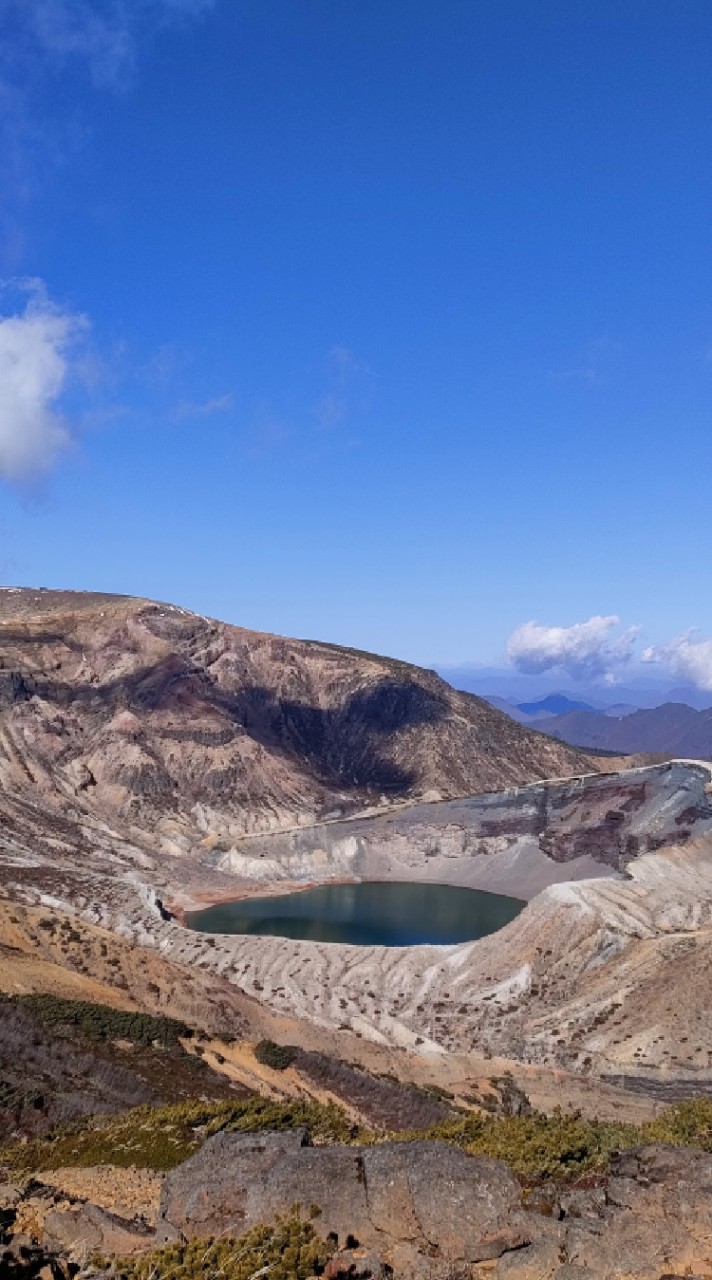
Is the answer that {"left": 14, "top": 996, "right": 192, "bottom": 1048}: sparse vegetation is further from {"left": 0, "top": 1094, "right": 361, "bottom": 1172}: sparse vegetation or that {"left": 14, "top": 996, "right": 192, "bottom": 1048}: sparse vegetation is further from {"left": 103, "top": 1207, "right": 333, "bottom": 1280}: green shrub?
{"left": 103, "top": 1207, "right": 333, "bottom": 1280}: green shrub

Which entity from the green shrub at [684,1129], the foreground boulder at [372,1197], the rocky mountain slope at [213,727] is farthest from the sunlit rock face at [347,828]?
the foreground boulder at [372,1197]

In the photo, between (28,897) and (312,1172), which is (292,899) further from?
(312,1172)

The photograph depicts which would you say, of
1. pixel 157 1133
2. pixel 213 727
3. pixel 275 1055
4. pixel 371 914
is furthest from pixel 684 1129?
pixel 213 727

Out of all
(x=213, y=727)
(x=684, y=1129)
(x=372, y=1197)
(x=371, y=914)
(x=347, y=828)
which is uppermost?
(x=213, y=727)

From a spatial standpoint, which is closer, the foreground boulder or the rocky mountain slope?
the foreground boulder

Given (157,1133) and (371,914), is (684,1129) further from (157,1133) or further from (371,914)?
(371,914)

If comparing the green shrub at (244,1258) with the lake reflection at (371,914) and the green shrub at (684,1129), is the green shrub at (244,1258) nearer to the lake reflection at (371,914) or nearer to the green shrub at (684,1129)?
the green shrub at (684,1129)

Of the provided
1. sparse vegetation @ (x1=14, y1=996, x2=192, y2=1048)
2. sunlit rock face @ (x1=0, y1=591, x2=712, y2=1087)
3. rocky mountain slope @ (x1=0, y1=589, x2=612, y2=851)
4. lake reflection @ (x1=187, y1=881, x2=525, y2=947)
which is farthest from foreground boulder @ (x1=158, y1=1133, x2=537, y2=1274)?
rocky mountain slope @ (x1=0, y1=589, x2=612, y2=851)
